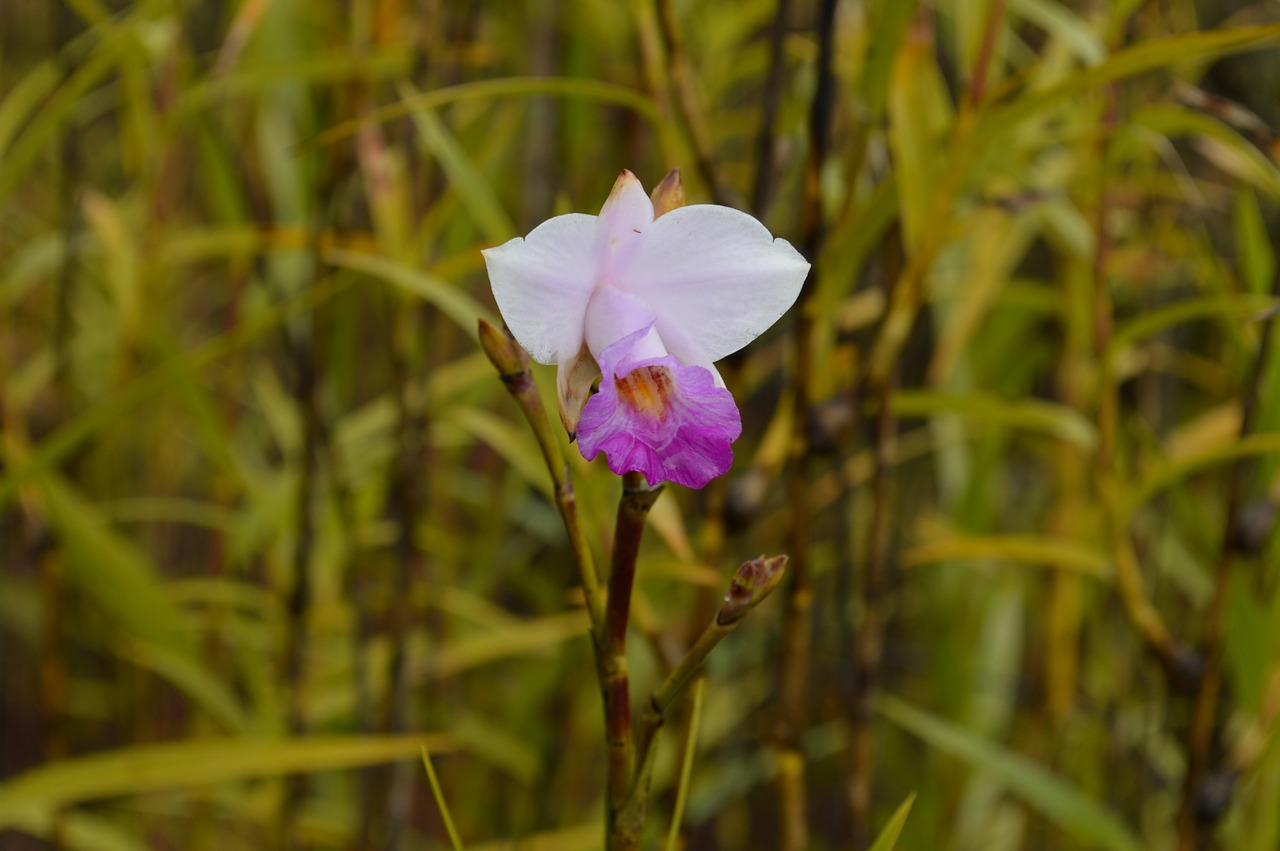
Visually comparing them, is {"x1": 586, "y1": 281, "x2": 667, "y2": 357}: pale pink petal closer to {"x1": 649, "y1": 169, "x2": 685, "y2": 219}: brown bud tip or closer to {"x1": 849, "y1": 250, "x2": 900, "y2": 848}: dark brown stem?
{"x1": 649, "y1": 169, "x2": 685, "y2": 219}: brown bud tip

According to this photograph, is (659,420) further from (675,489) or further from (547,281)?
(675,489)

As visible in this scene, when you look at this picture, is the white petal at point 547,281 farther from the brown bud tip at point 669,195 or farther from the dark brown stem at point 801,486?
the dark brown stem at point 801,486

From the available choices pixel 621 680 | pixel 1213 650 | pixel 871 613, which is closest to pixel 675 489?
pixel 871 613

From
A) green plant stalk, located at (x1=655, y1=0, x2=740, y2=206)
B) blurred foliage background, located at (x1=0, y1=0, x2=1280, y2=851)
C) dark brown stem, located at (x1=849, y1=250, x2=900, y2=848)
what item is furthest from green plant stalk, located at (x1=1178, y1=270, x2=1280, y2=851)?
green plant stalk, located at (x1=655, y1=0, x2=740, y2=206)

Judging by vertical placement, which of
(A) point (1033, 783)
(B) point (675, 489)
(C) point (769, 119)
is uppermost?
(C) point (769, 119)

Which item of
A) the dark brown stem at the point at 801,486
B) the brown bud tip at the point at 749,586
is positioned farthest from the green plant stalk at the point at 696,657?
the dark brown stem at the point at 801,486
